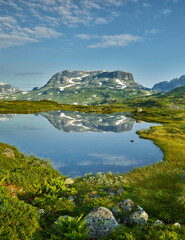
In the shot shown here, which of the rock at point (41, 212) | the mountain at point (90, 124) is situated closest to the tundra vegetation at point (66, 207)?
the rock at point (41, 212)

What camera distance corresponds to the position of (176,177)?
2427 cm

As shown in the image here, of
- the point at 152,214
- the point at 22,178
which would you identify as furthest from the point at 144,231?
the point at 22,178

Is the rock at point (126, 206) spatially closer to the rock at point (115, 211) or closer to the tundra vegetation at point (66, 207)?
the tundra vegetation at point (66, 207)

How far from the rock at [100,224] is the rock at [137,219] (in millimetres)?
1568

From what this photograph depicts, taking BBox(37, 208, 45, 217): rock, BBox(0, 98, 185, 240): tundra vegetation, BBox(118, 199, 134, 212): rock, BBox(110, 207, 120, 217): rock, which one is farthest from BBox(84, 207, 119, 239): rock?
BBox(37, 208, 45, 217): rock

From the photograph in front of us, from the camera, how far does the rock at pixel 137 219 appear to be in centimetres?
1092

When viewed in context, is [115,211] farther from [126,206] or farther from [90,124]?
[90,124]

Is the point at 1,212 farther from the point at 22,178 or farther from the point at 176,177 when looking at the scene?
the point at 176,177

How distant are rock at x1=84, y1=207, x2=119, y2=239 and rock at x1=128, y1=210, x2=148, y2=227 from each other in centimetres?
157

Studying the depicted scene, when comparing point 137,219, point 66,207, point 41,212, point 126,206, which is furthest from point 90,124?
point 137,219

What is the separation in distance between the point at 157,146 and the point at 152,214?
127 ft

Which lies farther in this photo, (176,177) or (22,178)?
(176,177)

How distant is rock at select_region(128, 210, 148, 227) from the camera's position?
10.9 meters

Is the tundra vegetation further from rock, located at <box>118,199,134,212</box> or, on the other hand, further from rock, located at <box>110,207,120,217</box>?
rock, located at <box>118,199,134,212</box>
